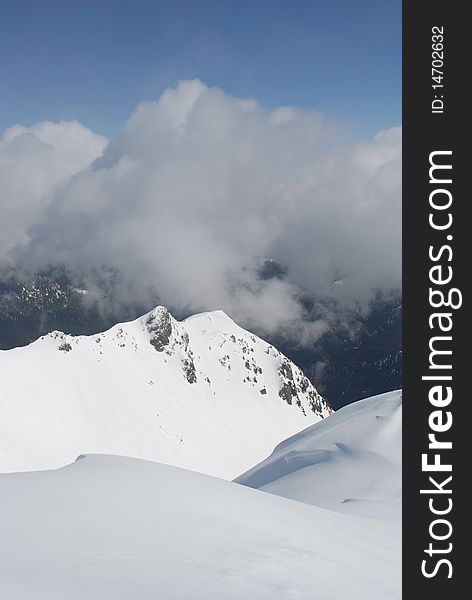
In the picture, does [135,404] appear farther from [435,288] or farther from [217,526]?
[435,288]

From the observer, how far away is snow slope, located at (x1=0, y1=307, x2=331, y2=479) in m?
114

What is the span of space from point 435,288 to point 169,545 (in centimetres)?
667

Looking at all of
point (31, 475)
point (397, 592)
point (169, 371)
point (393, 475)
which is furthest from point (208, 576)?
point (169, 371)

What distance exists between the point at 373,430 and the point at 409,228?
27208 millimetres

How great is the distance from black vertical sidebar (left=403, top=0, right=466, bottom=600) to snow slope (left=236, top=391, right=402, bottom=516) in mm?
14882

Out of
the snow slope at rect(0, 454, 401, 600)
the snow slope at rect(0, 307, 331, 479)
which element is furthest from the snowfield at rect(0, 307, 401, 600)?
the snow slope at rect(0, 307, 331, 479)

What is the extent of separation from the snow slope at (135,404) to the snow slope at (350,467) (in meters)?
68.1

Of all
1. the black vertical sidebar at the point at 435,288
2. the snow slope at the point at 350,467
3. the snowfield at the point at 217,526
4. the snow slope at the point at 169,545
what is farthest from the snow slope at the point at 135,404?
the black vertical sidebar at the point at 435,288

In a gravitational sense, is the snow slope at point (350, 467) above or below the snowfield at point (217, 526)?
above

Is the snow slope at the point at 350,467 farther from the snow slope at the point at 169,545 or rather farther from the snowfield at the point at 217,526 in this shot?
the snow slope at the point at 169,545

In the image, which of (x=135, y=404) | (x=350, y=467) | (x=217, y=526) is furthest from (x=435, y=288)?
(x=135, y=404)

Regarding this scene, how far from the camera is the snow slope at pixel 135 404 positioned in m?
114

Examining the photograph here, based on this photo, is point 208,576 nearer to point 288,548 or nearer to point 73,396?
point 288,548

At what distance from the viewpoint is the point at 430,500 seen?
6.74 meters
